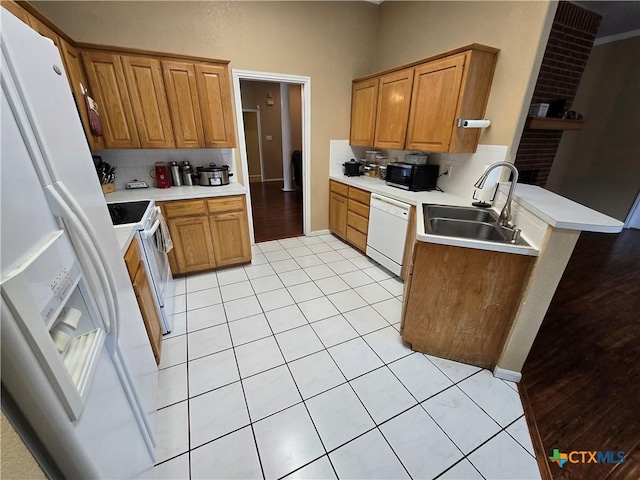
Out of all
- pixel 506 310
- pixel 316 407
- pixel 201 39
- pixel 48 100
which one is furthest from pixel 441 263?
pixel 201 39

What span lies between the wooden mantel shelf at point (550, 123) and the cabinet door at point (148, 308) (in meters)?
3.52

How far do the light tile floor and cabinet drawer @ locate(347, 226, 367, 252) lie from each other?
0.92 m

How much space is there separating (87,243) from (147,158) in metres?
2.45

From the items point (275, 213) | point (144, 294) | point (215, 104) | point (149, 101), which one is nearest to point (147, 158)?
point (149, 101)

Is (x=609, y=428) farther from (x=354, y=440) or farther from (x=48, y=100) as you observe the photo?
(x=48, y=100)

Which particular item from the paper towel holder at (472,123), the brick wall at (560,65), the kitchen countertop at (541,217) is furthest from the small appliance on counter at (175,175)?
the brick wall at (560,65)

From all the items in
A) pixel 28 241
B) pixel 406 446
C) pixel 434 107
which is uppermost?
pixel 434 107

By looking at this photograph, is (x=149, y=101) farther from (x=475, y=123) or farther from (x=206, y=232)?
(x=475, y=123)

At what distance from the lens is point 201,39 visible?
2.67 m

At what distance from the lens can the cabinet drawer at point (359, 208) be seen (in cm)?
308

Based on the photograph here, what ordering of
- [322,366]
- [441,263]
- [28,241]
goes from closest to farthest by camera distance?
[28,241] < [441,263] < [322,366]

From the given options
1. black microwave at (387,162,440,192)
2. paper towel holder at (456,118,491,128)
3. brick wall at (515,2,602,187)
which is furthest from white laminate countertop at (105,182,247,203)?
brick wall at (515,2,602,187)

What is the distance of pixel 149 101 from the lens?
241cm

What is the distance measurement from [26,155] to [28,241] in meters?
0.22
